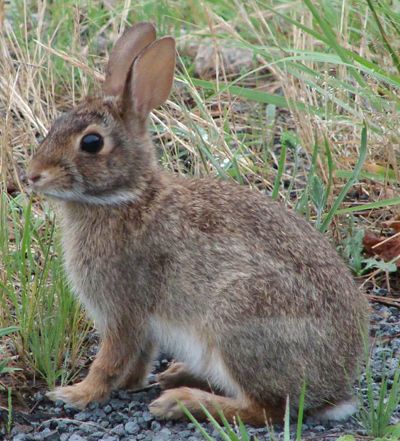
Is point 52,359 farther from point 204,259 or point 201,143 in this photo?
point 201,143

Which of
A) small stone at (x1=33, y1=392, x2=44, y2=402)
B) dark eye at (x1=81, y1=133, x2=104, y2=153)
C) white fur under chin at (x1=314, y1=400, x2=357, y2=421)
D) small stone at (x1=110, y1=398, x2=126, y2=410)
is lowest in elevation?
white fur under chin at (x1=314, y1=400, x2=357, y2=421)

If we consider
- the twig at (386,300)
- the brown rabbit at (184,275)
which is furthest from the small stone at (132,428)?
the twig at (386,300)

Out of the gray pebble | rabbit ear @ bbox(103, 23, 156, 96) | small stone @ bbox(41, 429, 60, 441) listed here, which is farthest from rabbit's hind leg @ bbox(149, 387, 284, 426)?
rabbit ear @ bbox(103, 23, 156, 96)

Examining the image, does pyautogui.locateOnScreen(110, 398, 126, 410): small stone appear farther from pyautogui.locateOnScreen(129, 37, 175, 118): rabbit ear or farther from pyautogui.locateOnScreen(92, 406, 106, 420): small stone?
pyautogui.locateOnScreen(129, 37, 175, 118): rabbit ear

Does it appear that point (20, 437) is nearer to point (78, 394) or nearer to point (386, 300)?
point (78, 394)

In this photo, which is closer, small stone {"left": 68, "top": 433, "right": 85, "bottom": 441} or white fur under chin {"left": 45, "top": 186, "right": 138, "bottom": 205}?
small stone {"left": 68, "top": 433, "right": 85, "bottom": 441}

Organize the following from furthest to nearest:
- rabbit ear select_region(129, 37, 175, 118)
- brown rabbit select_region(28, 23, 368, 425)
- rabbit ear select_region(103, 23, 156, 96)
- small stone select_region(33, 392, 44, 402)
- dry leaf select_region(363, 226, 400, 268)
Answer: dry leaf select_region(363, 226, 400, 268) → rabbit ear select_region(103, 23, 156, 96) → rabbit ear select_region(129, 37, 175, 118) → small stone select_region(33, 392, 44, 402) → brown rabbit select_region(28, 23, 368, 425)

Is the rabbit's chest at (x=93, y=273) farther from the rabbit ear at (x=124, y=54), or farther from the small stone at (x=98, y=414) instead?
the rabbit ear at (x=124, y=54)

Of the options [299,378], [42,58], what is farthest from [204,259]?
[42,58]
